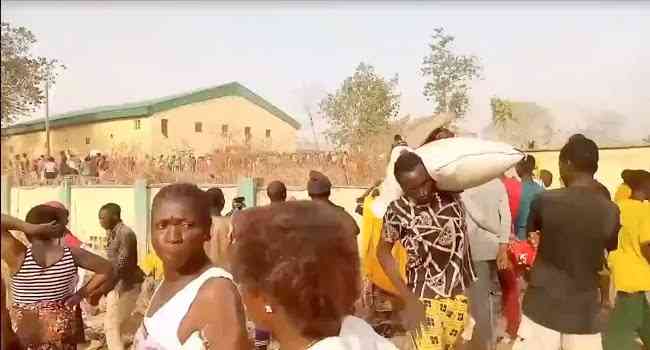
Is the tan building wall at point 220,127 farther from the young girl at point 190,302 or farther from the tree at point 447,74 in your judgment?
the young girl at point 190,302

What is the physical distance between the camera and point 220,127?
2.71 metres

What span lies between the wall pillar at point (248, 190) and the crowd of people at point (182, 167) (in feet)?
0.07

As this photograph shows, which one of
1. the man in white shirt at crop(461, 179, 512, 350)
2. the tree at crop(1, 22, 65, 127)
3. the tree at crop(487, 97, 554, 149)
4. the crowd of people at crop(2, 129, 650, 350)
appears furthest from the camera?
the man in white shirt at crop(461, 179, 512, 350)

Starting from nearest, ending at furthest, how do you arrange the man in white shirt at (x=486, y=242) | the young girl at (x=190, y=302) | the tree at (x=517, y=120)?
the young girl at (x=190, y=302), the tree at (x=517, y=120), the man in white shirt at (x=486, y=242)

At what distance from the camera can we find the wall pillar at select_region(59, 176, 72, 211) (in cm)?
265

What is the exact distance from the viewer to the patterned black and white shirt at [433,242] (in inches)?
105

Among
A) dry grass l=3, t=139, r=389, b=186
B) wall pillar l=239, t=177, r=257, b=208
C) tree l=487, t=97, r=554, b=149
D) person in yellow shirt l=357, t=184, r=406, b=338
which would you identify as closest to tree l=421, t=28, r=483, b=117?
tree l=487, t=97, r=554, b=149

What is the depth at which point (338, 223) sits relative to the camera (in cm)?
171

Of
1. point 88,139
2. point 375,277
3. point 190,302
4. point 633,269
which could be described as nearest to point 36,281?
point 88,139

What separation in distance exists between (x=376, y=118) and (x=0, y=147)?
46.1 inches

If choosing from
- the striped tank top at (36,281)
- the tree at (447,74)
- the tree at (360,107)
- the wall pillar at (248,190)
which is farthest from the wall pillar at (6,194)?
the tree at (447,74)

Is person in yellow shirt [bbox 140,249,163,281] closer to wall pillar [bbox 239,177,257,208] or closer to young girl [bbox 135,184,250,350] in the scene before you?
wall pillar [bbox 239,177,257,208]

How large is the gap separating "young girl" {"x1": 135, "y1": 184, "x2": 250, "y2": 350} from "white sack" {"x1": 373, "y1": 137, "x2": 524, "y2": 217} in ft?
2.68

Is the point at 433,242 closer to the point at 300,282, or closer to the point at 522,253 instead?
the point at 522,253
